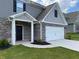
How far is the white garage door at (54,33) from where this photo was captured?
54.8 ft

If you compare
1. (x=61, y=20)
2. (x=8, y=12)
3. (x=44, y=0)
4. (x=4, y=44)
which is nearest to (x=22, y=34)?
(x=8, y=12)

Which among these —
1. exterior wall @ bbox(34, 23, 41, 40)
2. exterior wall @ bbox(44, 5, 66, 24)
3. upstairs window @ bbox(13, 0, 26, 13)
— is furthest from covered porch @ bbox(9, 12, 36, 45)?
exterior wall @ bbox(44, 5, 66, 24)

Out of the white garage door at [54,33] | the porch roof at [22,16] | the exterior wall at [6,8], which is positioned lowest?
the white garage door at [54,33]

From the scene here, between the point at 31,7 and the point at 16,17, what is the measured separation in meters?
4.40

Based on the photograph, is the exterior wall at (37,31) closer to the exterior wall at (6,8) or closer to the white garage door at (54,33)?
the white garage door at (54,33)

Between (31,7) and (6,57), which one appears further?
(31,7)

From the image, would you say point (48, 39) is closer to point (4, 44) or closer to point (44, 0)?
point (4, 44)

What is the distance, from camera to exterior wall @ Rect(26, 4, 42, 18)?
633 inches

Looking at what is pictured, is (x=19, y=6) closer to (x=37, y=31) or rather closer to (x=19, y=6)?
(x=19, y=6)

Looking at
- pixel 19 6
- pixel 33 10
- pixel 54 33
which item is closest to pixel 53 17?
pixel 54 33

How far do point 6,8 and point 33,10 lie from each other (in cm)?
486

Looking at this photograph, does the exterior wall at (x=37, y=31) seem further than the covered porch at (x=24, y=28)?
Yes

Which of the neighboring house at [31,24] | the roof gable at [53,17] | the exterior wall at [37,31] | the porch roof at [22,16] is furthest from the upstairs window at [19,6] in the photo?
the roof gable at [53,17]

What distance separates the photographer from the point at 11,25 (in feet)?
44.2
